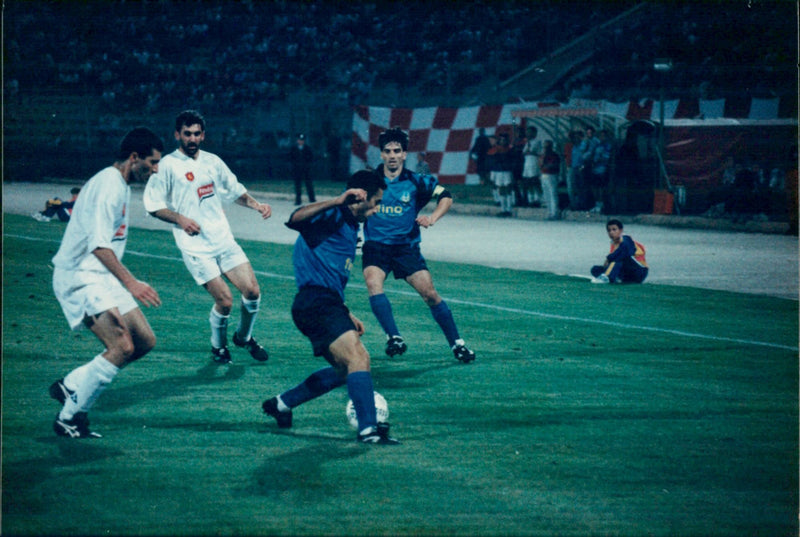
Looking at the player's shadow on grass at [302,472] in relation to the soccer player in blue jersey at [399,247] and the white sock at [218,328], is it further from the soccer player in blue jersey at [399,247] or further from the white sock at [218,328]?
the soccer player in blue jersey at [399,247]

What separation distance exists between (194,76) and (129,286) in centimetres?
3725

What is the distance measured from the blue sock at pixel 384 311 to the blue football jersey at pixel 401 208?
0.47 meters

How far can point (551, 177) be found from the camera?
933 inches

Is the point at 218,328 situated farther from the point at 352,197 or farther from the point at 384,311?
the point at 352,197

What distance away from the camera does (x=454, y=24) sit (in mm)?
40938

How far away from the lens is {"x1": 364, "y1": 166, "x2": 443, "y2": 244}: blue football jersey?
8953 millimetres

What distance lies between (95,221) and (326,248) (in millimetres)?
1221

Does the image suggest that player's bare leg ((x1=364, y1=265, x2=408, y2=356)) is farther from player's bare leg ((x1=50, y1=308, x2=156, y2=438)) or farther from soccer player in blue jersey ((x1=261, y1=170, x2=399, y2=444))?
player's bare leg ((x1=50, y1=308, x2=156, y2=438))

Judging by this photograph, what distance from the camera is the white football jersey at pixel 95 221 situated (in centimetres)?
578

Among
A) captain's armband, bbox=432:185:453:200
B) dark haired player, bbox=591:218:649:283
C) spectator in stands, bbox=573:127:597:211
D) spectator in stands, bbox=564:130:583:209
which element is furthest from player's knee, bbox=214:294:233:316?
spectator in stands, bbox=564:130:583:209

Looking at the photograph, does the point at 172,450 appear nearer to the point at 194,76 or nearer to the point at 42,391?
the point at 42,391

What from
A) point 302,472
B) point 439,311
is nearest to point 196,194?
point 439,311

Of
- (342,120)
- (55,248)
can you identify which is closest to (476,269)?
(55,248)

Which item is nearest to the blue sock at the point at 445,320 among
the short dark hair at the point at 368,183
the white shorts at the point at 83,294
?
the short dark hair at the point at 368,183
